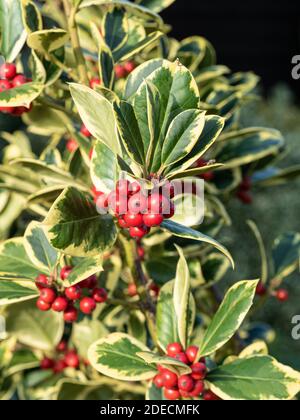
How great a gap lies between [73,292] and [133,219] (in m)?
0.21

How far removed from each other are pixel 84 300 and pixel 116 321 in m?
0.28

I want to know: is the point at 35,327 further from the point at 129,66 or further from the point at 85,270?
the point at 129,66

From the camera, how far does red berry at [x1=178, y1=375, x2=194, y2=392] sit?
3.32ft

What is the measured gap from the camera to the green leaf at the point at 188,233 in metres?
0.89

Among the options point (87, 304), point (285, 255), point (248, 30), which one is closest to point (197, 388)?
point (87, 304)

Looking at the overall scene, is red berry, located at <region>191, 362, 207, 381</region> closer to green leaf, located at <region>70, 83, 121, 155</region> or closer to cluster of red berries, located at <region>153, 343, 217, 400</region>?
cluster of red berries, located at <region>153, 343, 217, 400</region>

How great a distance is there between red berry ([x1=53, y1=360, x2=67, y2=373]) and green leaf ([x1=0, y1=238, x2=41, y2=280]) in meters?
0.40

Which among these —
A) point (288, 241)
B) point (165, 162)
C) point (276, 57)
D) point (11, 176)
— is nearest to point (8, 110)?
point (11, 176)

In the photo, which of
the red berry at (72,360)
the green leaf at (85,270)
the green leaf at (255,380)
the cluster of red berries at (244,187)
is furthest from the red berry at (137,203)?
the cluster of red berries at (244,187)

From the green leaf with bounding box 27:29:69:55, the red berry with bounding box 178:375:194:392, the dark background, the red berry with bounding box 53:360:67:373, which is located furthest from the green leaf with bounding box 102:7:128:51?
the dark background

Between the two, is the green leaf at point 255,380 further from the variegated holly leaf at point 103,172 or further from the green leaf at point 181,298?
the variegated holly leaf at point 103,172

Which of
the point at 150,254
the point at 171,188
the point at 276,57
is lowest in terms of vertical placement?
the point at 276,57

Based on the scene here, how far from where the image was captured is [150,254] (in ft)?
4.27

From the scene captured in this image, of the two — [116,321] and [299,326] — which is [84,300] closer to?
A: [116,321]
